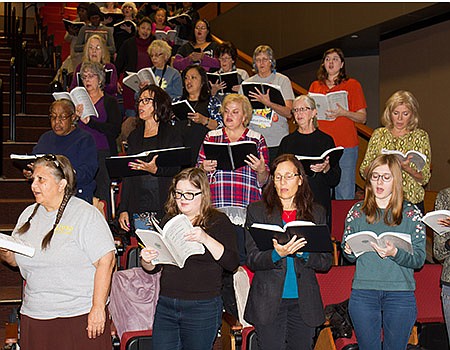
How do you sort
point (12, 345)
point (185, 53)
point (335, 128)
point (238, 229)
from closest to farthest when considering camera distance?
point (12, 345), point (238, 229), point (335, 128), point (185, 53)

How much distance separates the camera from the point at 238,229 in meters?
4.78

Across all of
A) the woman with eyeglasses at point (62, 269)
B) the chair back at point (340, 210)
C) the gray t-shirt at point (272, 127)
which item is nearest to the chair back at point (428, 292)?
the chair back at point (340, 210)

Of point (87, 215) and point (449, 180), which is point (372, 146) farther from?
point (449, 180)

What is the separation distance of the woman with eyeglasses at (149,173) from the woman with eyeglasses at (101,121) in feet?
2.89

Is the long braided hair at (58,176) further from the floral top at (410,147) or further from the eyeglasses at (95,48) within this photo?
the eyeglasses at (95,48)

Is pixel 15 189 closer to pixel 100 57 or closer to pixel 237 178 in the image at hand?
pixel 100 57

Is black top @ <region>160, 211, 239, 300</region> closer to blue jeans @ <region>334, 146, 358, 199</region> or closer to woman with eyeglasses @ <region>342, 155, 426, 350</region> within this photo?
woman with eyeglasses @ <region>342, 155, 426, 350</region>

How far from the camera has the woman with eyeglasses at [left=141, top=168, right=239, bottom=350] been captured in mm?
3758

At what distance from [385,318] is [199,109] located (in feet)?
9.18

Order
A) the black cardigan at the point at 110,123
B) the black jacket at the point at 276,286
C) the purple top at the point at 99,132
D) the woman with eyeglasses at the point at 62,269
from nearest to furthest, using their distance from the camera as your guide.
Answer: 1. the woman with eyeglasses at the point at 62,269
2. the black jacket at the point at 276,286
3. the black cardigan at the point at 110,123
4. the purple top at the point at 99,132

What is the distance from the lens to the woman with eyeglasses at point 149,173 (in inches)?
196

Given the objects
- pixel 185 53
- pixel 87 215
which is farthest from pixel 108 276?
pixel 185 53

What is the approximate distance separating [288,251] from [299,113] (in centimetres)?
200

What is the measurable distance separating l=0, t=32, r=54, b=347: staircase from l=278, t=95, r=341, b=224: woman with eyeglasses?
87.0 inches
